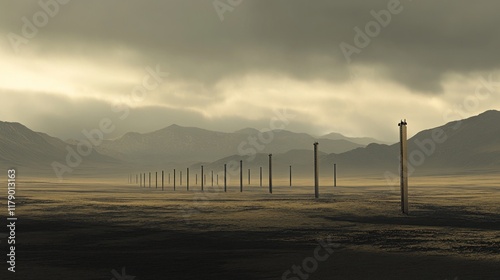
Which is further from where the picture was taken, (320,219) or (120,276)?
(320,219)

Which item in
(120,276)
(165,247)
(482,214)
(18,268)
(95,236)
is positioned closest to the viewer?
(120,276)

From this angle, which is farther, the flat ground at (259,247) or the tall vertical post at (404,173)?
the tall vertical post at (404,173)

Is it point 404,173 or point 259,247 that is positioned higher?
point 404,173

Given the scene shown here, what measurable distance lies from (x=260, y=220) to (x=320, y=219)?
331cm

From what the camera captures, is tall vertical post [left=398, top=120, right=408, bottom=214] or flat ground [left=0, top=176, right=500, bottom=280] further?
tall vertical post [left=398, top=120, right=408, bottom=214]

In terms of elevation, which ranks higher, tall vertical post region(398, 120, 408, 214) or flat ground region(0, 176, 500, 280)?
tall vertical post region(398, 120, 408, 214)

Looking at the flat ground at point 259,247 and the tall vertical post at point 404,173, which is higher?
the tall vertical post at point 404,173

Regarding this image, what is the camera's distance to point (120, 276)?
1602cm

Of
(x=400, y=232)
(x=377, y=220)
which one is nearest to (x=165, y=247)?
(x=400, y=232)

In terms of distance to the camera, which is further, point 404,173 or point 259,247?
point 404,173

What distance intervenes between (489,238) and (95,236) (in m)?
15.6

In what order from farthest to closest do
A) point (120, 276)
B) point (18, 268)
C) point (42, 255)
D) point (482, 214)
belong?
point (482, 214), point (42, 255), point (18, 268), point (120, 276)

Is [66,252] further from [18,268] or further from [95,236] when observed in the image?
[95,236]

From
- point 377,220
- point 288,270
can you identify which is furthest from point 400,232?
point 288,270
